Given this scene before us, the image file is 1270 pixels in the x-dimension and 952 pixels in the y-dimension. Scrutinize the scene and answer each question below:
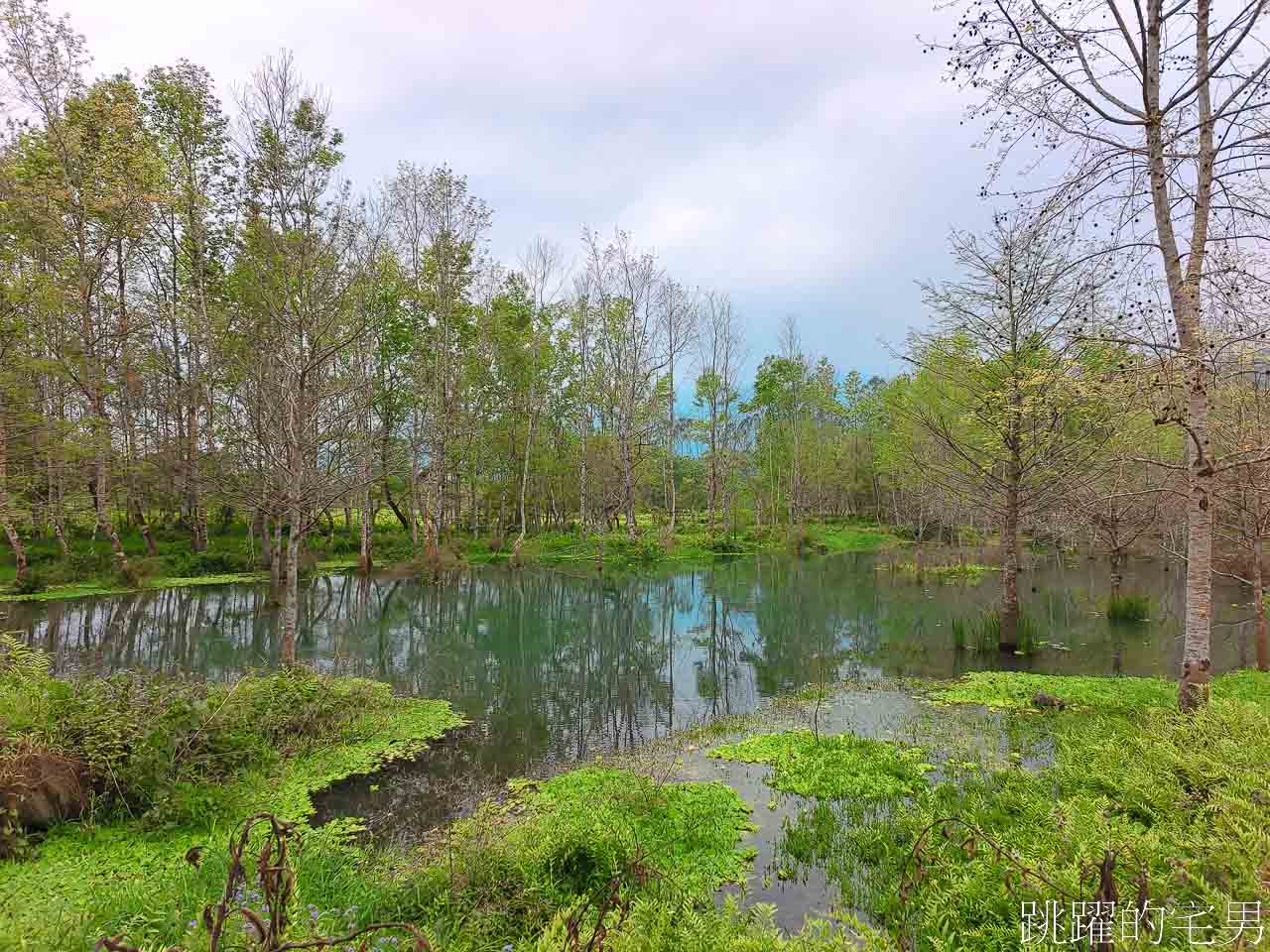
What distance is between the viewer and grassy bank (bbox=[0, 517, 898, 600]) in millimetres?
19672

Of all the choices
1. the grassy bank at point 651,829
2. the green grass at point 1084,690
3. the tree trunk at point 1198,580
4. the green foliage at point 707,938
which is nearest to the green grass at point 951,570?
the green grass at point 1084,690

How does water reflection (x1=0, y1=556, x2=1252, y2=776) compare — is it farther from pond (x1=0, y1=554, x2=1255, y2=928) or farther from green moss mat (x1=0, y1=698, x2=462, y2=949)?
green moss mat (x1=0, y1=698, x2=462, y2=949)

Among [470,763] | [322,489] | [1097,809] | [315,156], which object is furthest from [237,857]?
[315,156]

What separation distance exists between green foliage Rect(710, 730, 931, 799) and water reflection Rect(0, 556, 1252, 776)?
1830mm

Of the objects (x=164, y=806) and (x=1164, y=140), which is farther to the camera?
(x=1164, y=140)

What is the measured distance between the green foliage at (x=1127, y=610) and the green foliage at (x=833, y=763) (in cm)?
1275

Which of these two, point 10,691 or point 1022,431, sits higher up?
point 1022,431

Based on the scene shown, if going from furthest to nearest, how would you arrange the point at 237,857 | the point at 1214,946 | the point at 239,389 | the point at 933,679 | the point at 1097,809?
the point at 239,389 < the point at 933,679 < the point at 1097,809 < the point at 1214,946 < the point at 237,857

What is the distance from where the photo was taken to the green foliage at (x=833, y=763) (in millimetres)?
6273

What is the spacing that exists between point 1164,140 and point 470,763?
35.7 feet

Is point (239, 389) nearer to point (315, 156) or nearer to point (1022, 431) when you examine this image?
point (315, 156)

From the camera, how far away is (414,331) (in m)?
29.5

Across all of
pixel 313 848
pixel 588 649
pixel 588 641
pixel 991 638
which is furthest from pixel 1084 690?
pixel 313 848

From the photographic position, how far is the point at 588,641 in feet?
48.8
